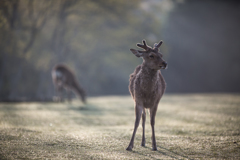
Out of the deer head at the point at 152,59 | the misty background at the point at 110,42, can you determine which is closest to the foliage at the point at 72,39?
the misty background at the point at 110,42

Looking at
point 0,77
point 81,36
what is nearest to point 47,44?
point 81,36

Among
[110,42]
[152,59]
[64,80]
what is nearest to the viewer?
[152,59]

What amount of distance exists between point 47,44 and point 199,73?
21.6 meters

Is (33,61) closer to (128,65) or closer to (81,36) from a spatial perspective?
(81,36)

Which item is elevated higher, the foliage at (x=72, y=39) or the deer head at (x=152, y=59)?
the foliage at (x=72, y=39)

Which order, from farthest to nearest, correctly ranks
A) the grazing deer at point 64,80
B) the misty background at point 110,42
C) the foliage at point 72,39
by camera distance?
the misty background at point 110,42, the foliage at point 72,39, the grazing deer at point 64,80

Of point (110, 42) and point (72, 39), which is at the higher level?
point (110, 42)

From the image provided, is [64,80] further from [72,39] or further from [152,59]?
[152,59]

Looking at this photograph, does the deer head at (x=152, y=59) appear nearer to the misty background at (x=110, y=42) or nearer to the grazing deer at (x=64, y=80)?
the grazing deer at (x=64, y=80)

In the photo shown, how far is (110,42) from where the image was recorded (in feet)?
98.2

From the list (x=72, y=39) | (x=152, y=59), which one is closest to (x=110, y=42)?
(x=72, y=39)

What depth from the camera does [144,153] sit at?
5.08m

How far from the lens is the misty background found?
843 inches

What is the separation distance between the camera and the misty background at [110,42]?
21422 mm
